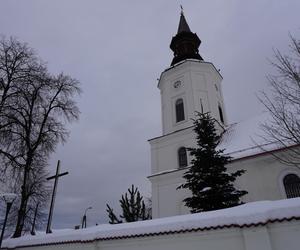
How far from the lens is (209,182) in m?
13.8

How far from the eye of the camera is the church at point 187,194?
18.7ft

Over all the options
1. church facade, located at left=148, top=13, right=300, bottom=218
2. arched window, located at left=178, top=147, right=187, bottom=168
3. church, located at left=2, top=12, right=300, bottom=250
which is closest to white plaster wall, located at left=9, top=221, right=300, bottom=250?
church, located at left=2, top=12, right=300, bottom=250

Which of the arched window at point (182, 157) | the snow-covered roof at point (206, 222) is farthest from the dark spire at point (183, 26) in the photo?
the snow-covered roof at point (206, 222)

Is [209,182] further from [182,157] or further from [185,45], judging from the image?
[185,45]

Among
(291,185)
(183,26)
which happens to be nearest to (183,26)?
(183,26)

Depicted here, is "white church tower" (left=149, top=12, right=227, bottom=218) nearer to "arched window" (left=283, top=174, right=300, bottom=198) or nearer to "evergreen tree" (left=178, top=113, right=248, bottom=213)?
"evergreen tree" (left=178, top=113, right=248, bottom=213)

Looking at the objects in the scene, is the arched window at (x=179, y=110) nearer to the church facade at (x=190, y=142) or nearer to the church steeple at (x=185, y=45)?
the church facade at (x=190, y=142)

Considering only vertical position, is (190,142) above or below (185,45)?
below

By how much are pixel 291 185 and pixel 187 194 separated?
6337mm

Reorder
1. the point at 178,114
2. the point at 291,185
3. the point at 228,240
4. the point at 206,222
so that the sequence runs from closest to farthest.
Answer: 1. the point at 228,240
2. the point at 206,222
3. the point at 291,185
4. the point at 178,114

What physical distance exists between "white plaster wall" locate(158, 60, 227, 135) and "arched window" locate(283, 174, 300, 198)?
26.3ft

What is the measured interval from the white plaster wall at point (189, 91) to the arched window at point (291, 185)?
8.01 m

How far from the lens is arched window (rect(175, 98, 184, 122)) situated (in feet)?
72.8

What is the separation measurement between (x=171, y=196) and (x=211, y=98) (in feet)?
28.3
